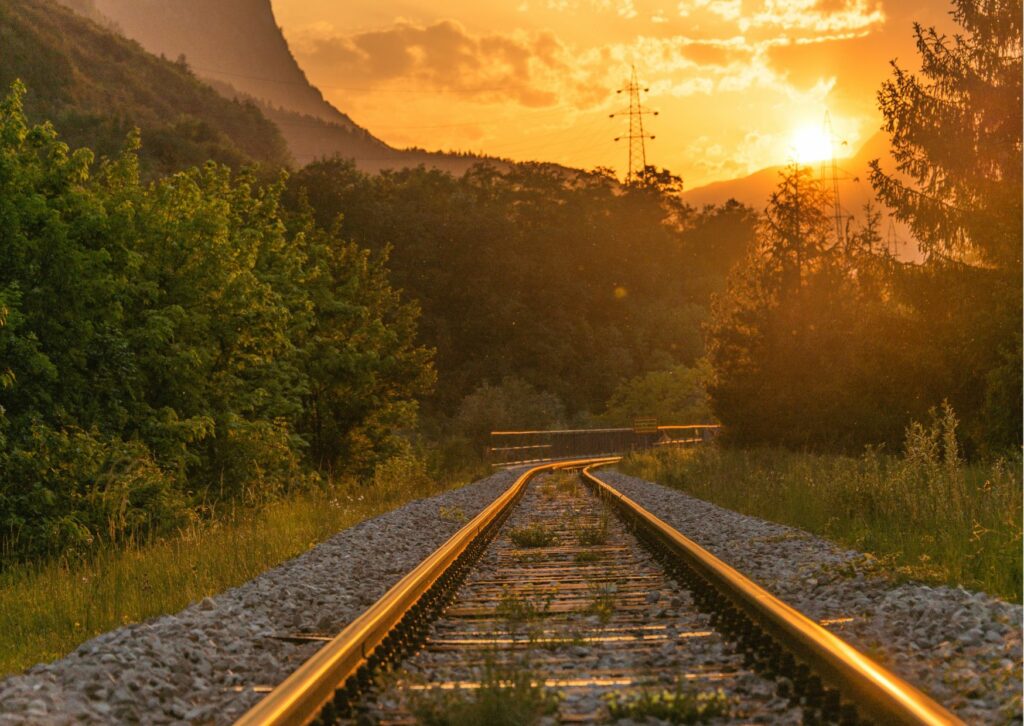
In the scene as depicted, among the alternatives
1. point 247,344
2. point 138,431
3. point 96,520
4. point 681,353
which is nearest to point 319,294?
point 247,344

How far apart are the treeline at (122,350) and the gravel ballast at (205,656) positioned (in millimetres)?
3445

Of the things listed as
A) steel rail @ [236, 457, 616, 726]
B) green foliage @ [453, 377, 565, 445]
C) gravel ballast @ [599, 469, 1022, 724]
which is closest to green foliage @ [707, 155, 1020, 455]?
green foliage @ [453, 377, 565, 445]

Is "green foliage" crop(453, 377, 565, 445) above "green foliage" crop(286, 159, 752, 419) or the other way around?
the other way around

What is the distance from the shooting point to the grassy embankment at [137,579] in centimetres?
751

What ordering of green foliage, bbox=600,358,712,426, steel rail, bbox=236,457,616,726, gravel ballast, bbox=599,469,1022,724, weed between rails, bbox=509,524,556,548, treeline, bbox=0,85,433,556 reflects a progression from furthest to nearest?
green foliage, bbox=600,358,712,426
treeline, bbox=0,85,433,556
weed between rails, bbox=509,524,556,548
gravel ballast, bbox=599,469,1022,724
steel rail, bbox=236,457,616,726

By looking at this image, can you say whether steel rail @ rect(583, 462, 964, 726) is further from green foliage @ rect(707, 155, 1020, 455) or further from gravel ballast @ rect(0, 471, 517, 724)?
green foliage @ rect(707, 155, 1020, 455)

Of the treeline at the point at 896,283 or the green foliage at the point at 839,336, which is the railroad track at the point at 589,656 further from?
the treeline at the point at 896,283

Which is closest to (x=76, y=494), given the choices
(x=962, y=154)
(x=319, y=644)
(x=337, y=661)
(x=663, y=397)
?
(x=319, y=644)

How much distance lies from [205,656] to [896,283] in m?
25.6

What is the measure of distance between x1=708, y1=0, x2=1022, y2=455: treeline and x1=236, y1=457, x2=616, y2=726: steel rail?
20.2m

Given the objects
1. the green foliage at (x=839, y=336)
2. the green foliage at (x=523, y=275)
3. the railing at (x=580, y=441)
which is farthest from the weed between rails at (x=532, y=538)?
the green foliage at (x=523, y=275)

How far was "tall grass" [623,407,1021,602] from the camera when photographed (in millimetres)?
8297

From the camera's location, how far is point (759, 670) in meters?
5.52

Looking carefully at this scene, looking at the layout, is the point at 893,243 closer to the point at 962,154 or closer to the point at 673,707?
the point at 962,154
